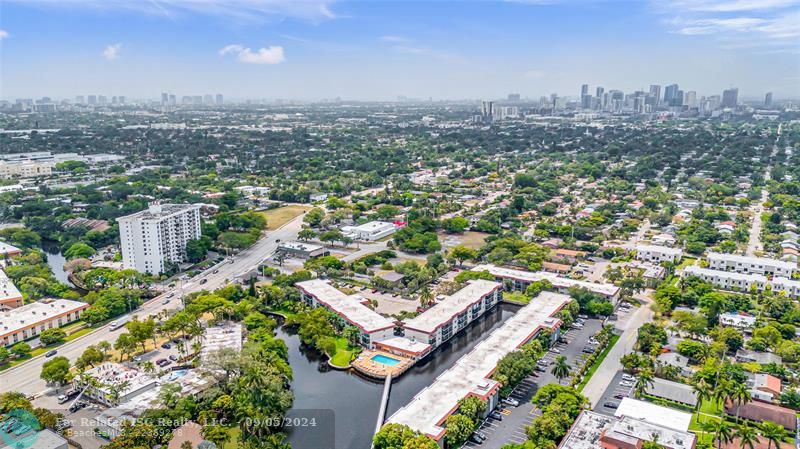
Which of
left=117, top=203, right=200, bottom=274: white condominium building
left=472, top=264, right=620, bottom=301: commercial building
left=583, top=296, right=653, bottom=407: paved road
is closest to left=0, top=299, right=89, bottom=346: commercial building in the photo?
left=117, top=203, right=200, bottom=274: white condominium building

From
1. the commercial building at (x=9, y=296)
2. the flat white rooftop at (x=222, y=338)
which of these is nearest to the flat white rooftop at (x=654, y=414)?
the flat white rooftop at (x=222, y=338)

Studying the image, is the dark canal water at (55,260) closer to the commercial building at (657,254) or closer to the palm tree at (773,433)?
the palm tree at (773,433)

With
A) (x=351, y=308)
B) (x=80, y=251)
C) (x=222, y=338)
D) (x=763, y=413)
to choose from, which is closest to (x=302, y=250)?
(x=351, y=308)

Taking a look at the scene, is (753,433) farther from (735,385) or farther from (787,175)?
(787,175)

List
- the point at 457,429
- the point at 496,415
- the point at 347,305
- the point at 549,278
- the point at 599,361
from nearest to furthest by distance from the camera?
A: the point at 457,429
the point at 496,415
the point at 599,361
the point at 347,305
the point at 549,278

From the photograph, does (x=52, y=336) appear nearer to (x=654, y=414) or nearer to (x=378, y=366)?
(x=378, y=366)

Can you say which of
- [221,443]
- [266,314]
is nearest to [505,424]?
[221,443]
